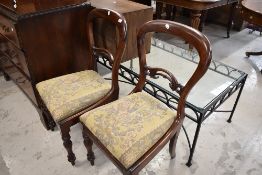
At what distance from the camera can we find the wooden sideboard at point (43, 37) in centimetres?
132

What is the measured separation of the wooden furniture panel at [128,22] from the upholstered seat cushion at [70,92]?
339 mm

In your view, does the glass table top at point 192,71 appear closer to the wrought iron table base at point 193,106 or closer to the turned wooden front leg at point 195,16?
the wrought iron table base at point 193,106

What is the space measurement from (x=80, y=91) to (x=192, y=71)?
950mm

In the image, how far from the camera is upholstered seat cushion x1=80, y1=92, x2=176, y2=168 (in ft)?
3.34

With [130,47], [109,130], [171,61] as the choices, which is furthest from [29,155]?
[171,61]

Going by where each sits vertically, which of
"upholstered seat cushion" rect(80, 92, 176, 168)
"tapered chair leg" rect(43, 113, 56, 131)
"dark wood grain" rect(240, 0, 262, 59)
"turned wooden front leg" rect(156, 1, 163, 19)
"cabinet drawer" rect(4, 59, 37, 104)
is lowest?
"tapered chair leg" rect(43, 113, 56, 131)

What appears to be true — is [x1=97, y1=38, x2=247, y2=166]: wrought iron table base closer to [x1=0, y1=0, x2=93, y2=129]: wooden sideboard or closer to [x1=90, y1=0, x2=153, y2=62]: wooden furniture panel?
[x1=90, y1=0, x2=153, y2=62]: wooden furniture panel

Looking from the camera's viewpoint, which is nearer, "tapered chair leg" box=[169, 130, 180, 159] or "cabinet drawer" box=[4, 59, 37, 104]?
"tapered chair leg" box=[169, 130, 180, 159]

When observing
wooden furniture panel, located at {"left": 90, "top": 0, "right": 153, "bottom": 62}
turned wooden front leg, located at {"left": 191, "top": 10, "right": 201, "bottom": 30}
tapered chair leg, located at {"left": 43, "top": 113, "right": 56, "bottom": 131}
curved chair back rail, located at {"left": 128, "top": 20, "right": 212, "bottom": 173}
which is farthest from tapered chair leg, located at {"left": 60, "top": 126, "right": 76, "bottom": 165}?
turned wooden front leg, located at {"left": 191, "top": 10, "right": 201, "bottom": 30}

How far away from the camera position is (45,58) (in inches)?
58.3

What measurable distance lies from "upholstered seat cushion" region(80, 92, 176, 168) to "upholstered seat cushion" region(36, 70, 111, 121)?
13cm

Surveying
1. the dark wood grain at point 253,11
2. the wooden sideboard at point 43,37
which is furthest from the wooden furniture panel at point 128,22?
the dark wood grain at point 253,11

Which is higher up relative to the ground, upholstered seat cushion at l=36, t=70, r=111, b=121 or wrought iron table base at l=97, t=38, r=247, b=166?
upholstered seat cushion at l=36, t=70, r=111, b=121

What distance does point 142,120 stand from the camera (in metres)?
1.13
